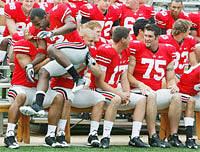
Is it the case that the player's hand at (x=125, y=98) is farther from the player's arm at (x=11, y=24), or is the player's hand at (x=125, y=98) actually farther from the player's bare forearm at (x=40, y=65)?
the player's arm at (x=11, y=24)

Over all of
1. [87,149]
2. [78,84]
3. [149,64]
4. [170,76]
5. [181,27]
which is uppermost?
[181,27]

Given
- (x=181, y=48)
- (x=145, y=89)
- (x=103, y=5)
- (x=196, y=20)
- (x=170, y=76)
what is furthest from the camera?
(x=196, y=20)

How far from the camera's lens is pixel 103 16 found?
7199 millimetres

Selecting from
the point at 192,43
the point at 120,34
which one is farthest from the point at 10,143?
the point at 192,43

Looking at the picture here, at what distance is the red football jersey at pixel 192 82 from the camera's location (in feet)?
21.0

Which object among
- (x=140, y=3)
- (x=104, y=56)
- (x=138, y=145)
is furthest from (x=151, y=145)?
(x=140, y=3)

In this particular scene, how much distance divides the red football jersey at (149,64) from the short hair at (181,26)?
0.52 m

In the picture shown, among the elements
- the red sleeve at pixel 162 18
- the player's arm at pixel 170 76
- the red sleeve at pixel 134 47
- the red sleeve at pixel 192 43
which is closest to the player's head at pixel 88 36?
the red sleeve at pixel 134 47

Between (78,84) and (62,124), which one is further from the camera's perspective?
(62,124)

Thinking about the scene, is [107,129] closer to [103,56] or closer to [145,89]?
[145,89]

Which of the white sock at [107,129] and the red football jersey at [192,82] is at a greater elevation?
the red football jersey at [192,82]

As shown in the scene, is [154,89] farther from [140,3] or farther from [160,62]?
[140,3]

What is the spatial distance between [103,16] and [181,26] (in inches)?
40.8

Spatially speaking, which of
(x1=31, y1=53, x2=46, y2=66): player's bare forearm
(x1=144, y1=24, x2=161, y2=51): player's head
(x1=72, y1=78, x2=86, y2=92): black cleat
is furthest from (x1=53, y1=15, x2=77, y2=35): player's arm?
(x1=144, y1=24, x2=161, y2=51): player's head
